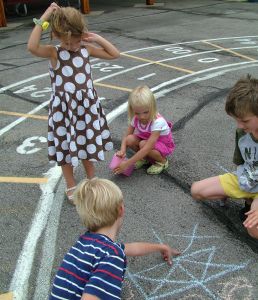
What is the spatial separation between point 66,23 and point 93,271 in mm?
1865

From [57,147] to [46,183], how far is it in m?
0.67

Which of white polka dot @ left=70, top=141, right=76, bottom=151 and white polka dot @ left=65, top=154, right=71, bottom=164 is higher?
white polka dot @ left=70, top=141, right=76, bottom=151

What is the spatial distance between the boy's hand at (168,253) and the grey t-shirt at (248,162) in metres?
0.70

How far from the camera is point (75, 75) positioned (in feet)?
10.9

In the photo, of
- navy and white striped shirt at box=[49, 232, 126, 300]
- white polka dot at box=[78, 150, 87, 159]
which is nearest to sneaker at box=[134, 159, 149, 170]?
white polka dot at box=[78, 150, 87, 159]

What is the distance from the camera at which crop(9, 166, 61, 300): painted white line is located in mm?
2713

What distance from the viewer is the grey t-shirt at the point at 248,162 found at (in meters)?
3.00

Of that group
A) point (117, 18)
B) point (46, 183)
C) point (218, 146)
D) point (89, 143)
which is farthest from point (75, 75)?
point (117, 18)

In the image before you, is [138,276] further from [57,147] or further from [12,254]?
[57,147]

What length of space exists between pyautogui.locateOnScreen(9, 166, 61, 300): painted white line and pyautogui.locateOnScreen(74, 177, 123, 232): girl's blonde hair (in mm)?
825

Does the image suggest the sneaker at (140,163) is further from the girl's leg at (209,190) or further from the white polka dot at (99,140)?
the girl's leg at (209,190)

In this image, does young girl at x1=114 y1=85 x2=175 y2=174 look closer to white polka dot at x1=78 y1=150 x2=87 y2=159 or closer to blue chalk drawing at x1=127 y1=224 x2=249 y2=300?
white polka dot at x1=78 y1=150 x2=87 y2=159

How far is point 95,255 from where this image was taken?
2.07 meters

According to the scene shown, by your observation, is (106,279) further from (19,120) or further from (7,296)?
(19,120)
